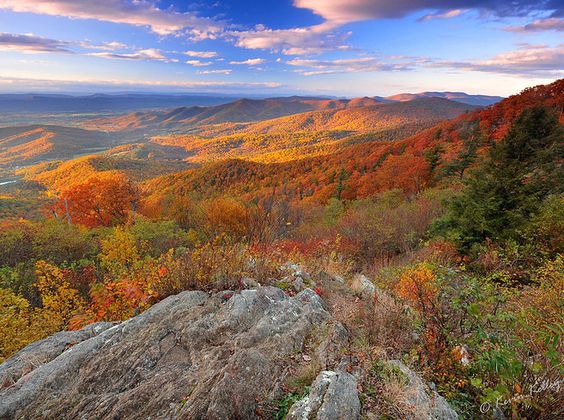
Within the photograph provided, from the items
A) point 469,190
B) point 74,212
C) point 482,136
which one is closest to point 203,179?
point 74,212

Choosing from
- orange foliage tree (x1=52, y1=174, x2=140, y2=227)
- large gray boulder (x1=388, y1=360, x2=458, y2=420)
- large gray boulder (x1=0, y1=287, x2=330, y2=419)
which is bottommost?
orange foliage tree (x1=52, y1=174, x2=140, y2=227)

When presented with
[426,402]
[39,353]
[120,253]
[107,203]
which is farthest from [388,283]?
[107,203]

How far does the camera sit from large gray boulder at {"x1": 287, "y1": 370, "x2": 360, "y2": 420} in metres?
3.09

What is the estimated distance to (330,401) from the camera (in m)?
3.16

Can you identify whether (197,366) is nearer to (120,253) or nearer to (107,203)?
(120,253)

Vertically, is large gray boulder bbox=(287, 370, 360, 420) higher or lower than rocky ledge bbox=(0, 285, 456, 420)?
higher

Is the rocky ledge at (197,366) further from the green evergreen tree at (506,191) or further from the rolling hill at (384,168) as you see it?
the rolling hill at (384,168)

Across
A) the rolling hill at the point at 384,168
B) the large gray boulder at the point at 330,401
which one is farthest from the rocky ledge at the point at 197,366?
the rolling hill at the point at 384,168

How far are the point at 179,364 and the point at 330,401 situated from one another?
2226 millimetres

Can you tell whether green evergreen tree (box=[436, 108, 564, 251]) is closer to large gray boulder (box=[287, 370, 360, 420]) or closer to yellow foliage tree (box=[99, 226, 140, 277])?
large gray boulder (box=[287, 370, 360, 420])

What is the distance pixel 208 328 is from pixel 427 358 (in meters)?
3.24

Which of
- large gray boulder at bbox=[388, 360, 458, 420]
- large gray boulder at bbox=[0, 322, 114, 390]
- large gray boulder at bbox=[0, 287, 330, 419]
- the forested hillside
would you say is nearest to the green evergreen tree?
the forested hillside

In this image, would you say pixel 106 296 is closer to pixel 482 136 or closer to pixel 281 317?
pixel 281 317

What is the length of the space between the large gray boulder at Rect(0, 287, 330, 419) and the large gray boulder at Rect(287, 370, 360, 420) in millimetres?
44
